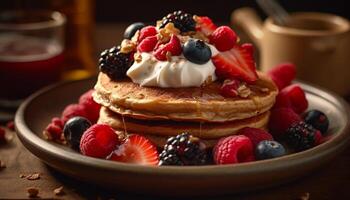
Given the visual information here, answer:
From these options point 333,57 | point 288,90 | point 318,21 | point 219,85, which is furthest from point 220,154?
point 318,21

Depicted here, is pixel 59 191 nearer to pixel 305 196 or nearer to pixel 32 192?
pixel 32 192

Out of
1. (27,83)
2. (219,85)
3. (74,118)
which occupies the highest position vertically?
(219,85)

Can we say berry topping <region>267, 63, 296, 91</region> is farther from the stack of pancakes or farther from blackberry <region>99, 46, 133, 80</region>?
blackberry <region>99, 46, 133, 80</region>

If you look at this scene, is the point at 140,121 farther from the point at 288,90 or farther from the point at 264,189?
the point at 288,90

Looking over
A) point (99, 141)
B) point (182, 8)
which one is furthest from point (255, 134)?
point (182, 8)

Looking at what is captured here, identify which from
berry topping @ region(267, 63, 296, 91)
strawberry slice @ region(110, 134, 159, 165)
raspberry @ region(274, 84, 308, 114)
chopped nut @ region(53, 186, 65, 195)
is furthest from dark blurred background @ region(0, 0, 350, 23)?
chopped nut @ region(53, 186, 65, 195)

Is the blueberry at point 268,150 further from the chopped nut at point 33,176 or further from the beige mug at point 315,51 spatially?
the beige mug at point 315,51
